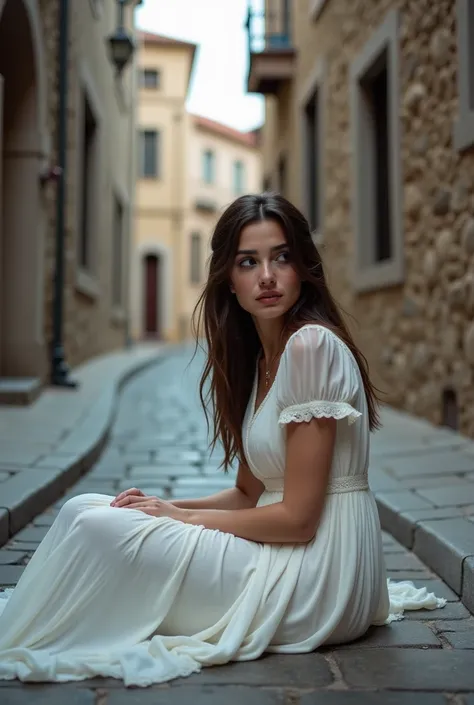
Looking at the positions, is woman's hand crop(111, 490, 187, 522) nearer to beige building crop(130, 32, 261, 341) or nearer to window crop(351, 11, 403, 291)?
window crop(351, 11, 403, 291)

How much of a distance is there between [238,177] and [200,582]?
38.1m

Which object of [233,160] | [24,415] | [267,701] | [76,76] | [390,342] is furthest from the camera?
[233,160]

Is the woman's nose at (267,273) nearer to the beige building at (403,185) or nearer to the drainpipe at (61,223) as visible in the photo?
the beige building at (403,185)

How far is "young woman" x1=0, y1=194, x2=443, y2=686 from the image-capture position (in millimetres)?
2199

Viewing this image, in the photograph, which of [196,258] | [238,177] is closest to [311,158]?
[196,258]

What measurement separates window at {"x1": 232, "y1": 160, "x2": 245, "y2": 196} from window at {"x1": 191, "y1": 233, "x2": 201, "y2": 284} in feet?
19.8

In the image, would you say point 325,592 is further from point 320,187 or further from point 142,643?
point 320,187

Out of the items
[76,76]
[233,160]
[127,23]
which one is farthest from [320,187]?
[233,160]

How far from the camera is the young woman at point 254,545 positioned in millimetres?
2199

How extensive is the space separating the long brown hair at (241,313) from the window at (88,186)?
9.97 metres

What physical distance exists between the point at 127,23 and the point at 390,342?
40.1 ft

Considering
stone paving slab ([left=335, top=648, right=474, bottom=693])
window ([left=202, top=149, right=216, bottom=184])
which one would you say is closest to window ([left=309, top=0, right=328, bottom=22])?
stone paving slab ([left=335, top=648, right=474, bottom=693])

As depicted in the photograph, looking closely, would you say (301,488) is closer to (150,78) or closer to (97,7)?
(97,7)

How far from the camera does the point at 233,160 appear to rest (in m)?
38.8
